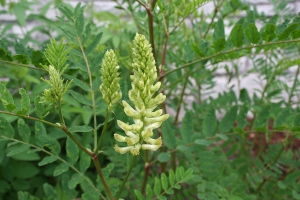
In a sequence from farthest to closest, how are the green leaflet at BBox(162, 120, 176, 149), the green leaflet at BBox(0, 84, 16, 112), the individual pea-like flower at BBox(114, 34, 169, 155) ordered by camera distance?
1. the green leaflet at BBox(162, 120, 176, 149)
2. the green leaflet at BBox(0, 84, 16, 112)
3. the individual pea-like flower at BBox(114, 34, 169, 155)

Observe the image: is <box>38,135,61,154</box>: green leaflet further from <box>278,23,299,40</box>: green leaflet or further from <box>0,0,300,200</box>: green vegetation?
<box>278,23,299,40</box>: green leaflet

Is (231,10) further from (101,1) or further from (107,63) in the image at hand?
(101,1)

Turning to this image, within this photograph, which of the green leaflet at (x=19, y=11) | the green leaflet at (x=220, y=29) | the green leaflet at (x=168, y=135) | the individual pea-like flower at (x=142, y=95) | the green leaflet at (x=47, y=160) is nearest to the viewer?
the individual pea-like flower at (x=142, y=95)

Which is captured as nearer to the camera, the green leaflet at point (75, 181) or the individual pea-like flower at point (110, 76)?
the individual pea-like flower at point (110, 76)

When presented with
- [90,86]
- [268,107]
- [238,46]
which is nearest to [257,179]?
[268,107]

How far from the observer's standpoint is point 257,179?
1.33 meters

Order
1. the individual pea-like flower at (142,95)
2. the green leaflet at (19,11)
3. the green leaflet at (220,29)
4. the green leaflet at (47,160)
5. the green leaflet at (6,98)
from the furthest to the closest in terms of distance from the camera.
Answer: the green leaflet at (19,11), the green leaflet at (220,29), the green leaflet at (47,160), the green leaflet at (6,98), the individual pea-like flower at (142,95)

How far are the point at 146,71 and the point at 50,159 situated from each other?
412mm

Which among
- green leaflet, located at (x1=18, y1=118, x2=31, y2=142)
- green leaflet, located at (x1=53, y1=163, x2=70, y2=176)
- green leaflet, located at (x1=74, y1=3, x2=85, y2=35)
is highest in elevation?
green leaflet, located at (x1=74, y1=3, x2=85, y2=35)

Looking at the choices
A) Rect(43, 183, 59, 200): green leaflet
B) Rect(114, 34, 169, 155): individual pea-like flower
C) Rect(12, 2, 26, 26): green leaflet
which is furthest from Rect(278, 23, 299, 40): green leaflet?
Rect(12, 2, 26, 26): green leaflet

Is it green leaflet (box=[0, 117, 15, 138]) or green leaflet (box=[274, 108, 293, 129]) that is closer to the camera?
green leaflet (box=[0, 117, 15, 138])

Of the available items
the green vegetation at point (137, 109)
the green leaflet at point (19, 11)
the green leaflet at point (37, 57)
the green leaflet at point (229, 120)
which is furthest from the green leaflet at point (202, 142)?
the green leaflet at point (19, 11)

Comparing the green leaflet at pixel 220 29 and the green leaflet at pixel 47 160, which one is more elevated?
the green leaflet at pixel 220 29

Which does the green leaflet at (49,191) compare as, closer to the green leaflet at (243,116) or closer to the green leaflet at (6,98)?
the green leaflet at (6,98)
